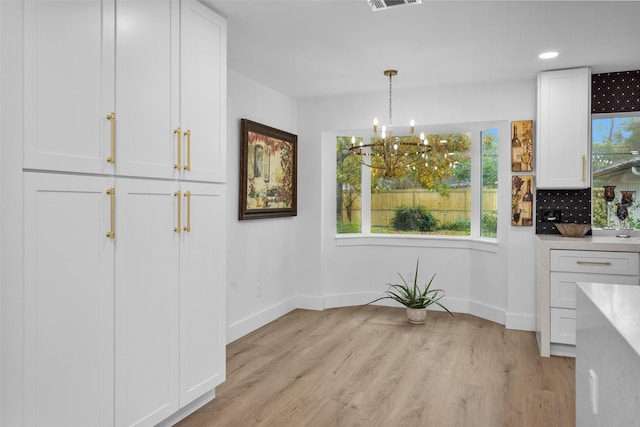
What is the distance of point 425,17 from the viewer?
2.93 m

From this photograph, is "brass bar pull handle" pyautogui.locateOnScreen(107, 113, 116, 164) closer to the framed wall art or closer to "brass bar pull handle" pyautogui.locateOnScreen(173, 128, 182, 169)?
"brass bar pull handle" pyautogui.locateOnScreen(173, 128, 182, 169)

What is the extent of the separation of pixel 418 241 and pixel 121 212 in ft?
12.6

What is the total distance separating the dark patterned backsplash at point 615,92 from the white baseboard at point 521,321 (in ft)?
6.59

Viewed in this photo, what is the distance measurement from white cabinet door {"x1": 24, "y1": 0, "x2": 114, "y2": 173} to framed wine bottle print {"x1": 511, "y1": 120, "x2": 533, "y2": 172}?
3683mm

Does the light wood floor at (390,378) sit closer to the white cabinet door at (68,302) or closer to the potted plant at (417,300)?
the potted plant at (417,300)

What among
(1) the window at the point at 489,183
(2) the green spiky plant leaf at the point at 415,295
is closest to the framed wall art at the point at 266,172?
(2) the green spiky plant leaf at the point at 415,295

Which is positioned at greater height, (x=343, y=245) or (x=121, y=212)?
(x=121, y=212)

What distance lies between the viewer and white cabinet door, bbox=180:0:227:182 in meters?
2.49

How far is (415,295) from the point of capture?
4.78 m

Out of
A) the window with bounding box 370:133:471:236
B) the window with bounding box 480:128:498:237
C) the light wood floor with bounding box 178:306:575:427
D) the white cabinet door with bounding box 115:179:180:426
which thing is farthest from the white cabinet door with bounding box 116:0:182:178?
the window with bounding box 480:128:498:237

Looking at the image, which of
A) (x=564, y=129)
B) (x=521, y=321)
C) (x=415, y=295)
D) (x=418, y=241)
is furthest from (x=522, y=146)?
(x=415, y=295)

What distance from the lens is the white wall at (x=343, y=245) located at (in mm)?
4324

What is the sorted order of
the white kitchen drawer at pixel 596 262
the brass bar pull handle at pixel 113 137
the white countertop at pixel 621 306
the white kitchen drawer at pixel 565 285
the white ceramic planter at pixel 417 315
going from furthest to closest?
1. the white ceramic planter at pixel 417 315
2. the white kitchen drawer at pixel 565 285
3. the white kitchen drawer at pixel 596 262
4. the brass bar pull handle at pixel 113 137
5. the white countertop at pixel 621 306

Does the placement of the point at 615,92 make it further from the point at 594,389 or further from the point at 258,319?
the point at 258,319
